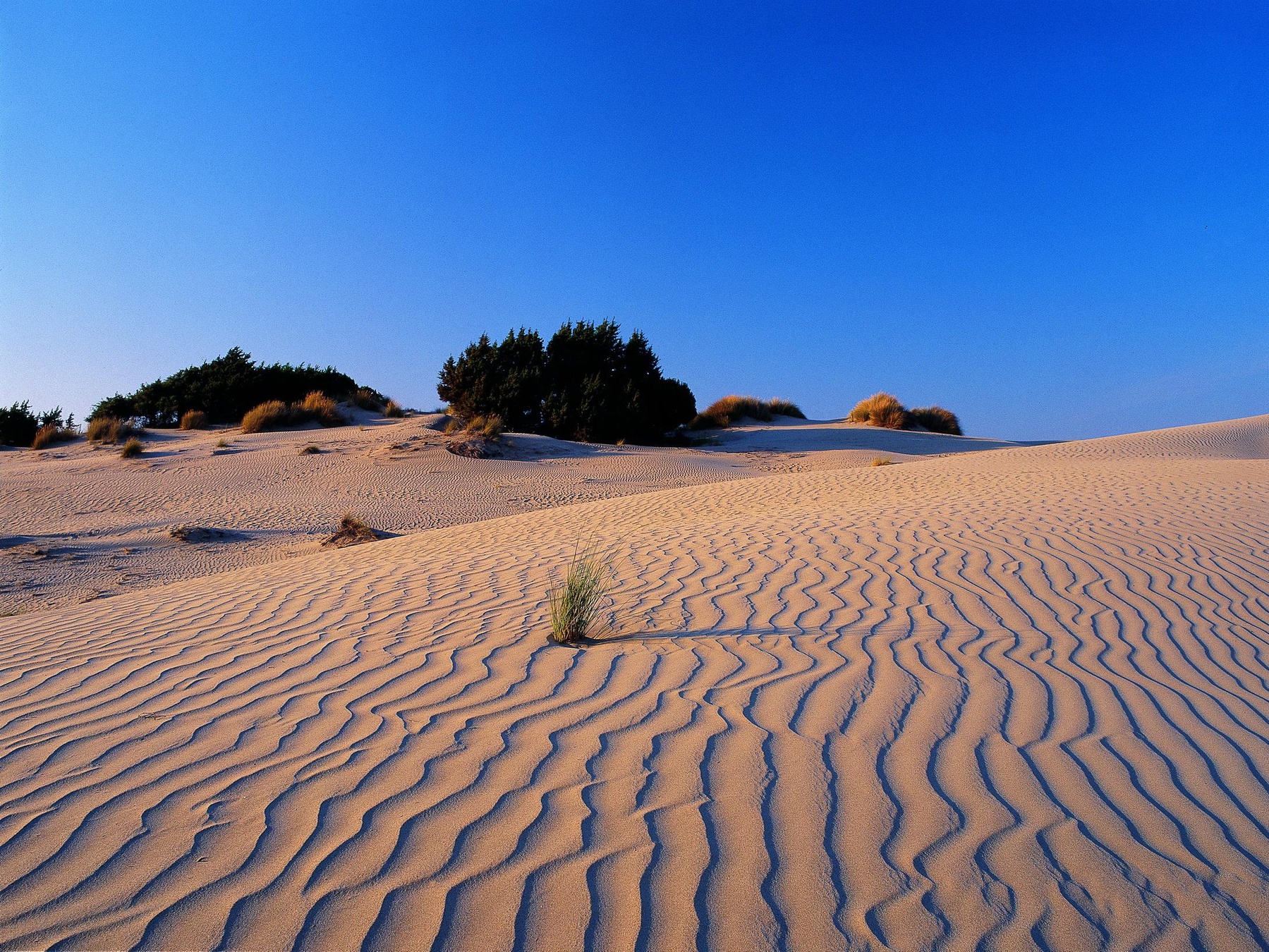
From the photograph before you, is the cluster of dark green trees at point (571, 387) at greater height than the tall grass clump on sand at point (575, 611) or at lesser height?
greater

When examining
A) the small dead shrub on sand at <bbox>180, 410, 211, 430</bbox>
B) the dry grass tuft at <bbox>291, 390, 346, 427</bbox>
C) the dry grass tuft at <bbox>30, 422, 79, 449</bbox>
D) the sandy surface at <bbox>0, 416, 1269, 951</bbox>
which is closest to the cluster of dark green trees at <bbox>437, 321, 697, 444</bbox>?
the dry grass tuft at <bbox>291, 390, 346, 427</bbox>

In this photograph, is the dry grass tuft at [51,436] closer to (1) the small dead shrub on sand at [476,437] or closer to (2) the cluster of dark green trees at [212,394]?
(2) the cluster of dark green trees at [212,394]

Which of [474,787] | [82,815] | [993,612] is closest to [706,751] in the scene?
[474,787]

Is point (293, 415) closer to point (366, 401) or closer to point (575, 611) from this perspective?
point (366, 401)

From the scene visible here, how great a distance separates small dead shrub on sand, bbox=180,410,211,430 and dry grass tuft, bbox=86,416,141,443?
2.32 m

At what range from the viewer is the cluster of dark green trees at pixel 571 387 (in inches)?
926

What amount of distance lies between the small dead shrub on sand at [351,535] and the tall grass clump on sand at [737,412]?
17.9 meters

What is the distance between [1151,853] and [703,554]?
4.62m

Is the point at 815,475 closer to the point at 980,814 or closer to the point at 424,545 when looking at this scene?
the point at 424,545

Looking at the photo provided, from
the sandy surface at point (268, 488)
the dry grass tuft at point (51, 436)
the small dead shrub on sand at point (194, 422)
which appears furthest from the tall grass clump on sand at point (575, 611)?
the small dead shrub on sand at point (194, 422)

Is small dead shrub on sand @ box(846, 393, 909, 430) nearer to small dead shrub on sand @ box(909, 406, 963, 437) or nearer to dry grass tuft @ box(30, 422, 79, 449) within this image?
small dead shrub on sand @ box(909, 406, 963, 437)

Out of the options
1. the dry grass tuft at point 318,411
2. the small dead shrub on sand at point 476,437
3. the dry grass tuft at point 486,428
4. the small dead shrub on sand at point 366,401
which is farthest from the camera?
the small dead shrub on sand at point 366,401

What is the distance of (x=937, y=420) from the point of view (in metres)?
30.5

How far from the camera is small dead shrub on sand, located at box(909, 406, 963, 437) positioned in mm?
30078
